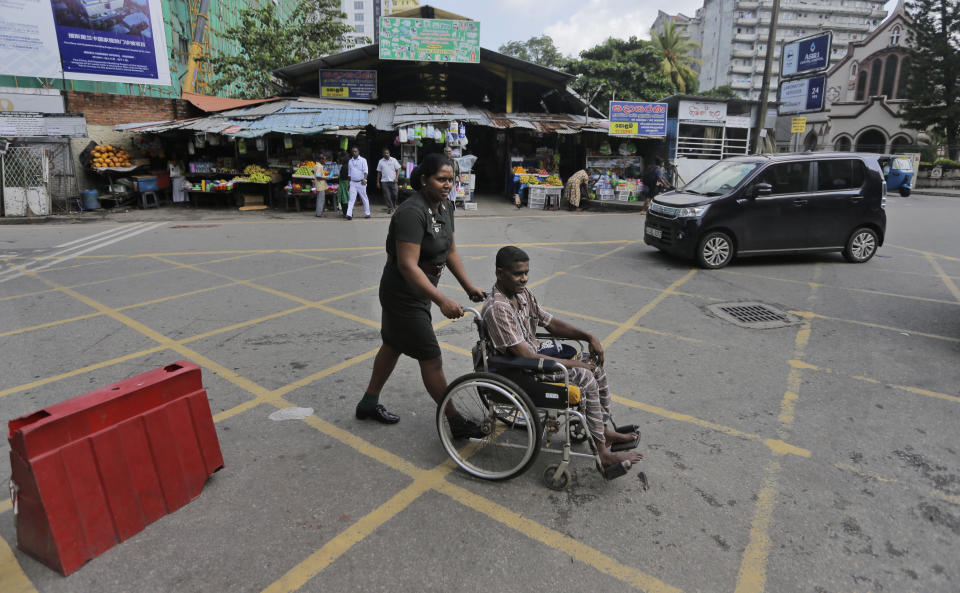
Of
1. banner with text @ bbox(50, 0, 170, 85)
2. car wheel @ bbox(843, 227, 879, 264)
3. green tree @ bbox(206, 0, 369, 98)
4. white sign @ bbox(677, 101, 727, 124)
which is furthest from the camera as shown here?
green tree @ bbox(206, 0, 369, 98)

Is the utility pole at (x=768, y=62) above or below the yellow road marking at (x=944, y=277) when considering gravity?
above

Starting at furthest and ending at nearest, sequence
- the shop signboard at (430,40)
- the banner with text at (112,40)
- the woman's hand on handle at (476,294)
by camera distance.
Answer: the shop signboard at (430,40) < the banner with text at (112,40) < the woman's hand on handle at (476,294)

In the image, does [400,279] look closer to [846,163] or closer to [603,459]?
[603,459]

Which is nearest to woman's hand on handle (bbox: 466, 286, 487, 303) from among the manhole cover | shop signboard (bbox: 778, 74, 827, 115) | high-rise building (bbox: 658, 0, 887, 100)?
the manhole cover

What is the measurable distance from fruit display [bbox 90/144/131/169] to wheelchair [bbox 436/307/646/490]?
16444mm

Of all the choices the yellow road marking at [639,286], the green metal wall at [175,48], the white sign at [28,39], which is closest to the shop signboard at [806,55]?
the yellow road marking at [639,286]

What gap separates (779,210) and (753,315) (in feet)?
10.4

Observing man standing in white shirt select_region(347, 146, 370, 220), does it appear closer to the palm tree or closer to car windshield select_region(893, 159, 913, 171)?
car windshield select_region(893, 159, 913, 171)

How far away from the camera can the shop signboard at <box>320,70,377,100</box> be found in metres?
19.2

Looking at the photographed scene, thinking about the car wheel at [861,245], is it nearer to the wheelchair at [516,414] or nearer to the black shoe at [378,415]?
the wheelchair at [516,414]

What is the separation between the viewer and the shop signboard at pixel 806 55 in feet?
76.3

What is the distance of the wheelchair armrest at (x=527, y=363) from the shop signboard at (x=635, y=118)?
56.9 ft

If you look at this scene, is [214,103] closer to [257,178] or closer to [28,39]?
[257,178]

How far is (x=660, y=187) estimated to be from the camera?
661 inches
